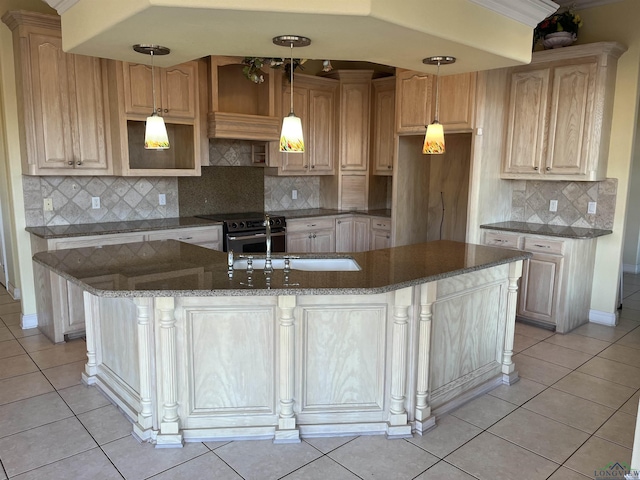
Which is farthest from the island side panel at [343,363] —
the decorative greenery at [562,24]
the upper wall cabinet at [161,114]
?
the decorative greenery at [562,24]

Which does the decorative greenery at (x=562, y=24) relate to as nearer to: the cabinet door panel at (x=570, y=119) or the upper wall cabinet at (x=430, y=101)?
the cabinet door panel at (x=570, y=119)

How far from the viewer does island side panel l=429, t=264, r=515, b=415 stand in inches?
110

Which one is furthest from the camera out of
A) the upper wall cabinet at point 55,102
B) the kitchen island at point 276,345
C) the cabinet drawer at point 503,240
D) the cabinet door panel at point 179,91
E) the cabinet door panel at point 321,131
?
the cabinet door panel at point 321,131

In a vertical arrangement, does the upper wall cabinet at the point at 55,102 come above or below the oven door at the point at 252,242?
above

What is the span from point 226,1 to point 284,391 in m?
1.90

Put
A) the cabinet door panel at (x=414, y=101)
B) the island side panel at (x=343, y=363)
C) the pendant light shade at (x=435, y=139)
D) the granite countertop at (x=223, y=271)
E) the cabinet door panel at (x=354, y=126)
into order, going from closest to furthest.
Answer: the granite countertop at (x=223, y=271)
the island side panel at (x=343, y=363)
the pendant light shade at (x=435, y=139)
the cabinet door panel at (x=414, y=101)
the cabinet door panel at (x=354, y=126)

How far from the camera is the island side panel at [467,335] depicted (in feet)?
9.20

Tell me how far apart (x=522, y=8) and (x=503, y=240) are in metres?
2.19

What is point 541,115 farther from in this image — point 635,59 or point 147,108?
point 147,108

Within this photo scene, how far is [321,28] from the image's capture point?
2.30 m

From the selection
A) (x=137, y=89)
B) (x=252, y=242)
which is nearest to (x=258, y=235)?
(x=252, y=242)

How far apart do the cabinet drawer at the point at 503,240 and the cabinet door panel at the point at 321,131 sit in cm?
217

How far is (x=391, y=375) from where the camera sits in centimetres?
262

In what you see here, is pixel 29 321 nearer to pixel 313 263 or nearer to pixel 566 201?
pixel 313 263
